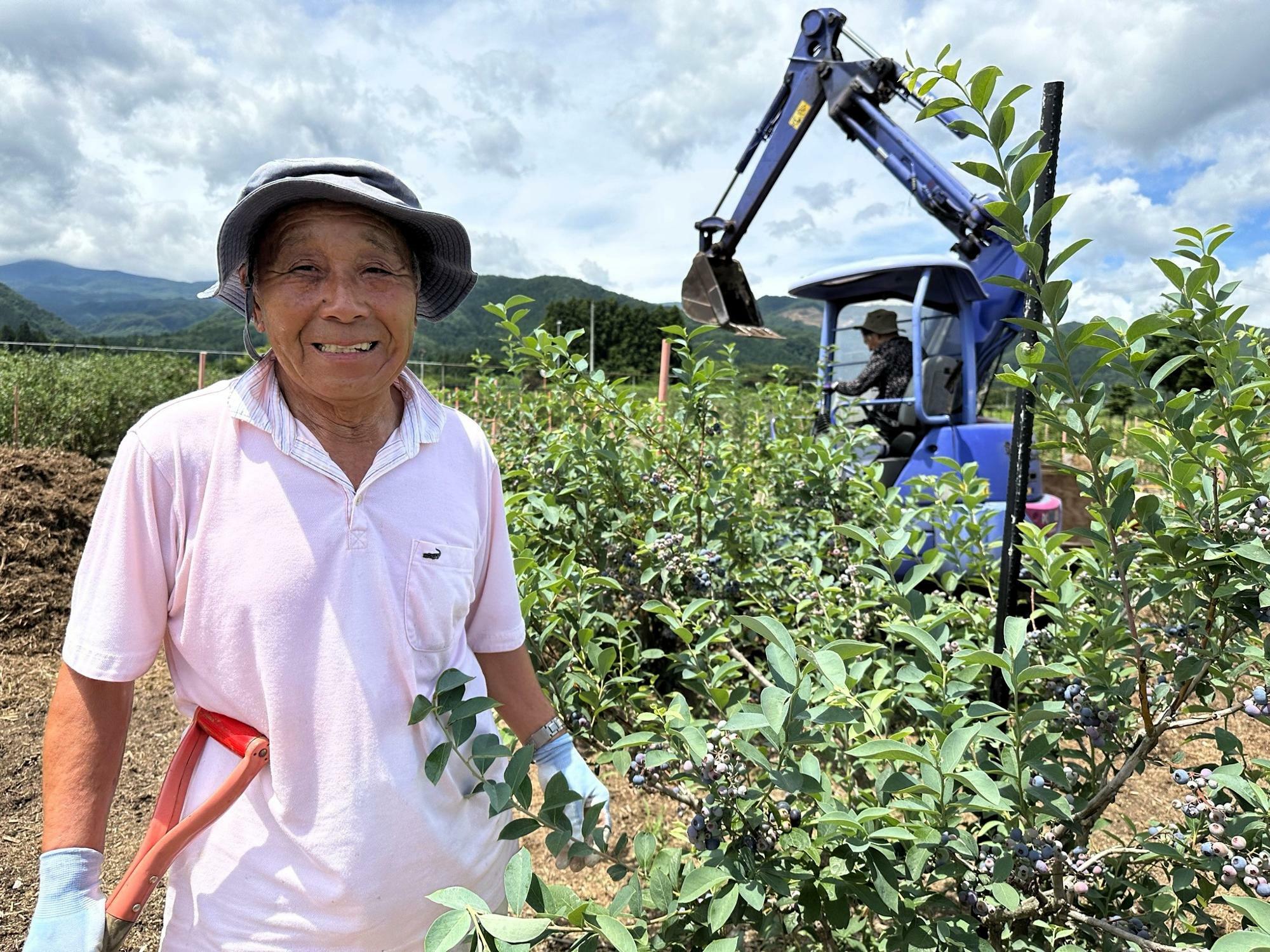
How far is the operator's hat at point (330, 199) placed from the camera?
3.96 ft

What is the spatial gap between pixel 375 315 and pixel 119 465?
1.43 feet

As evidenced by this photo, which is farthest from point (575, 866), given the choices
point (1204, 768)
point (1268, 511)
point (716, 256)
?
point (716, 256)

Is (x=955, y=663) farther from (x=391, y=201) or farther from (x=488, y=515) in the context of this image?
(x=391, y=201)

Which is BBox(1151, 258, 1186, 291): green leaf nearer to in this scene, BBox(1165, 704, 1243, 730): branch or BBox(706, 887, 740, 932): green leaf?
BBox(1165, 704, 1243, 730): branch

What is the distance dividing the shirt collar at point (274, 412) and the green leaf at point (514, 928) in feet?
2.50

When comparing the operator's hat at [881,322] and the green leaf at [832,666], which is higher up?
the operator's hat at [881,322]

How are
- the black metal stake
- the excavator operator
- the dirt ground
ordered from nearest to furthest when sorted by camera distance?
1. the black metal stake
2. the dirt ground
3. the excavator operator

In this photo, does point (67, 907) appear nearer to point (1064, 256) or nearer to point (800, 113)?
point (1064, 256)

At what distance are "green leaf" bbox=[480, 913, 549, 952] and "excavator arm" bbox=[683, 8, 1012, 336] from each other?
241 inches

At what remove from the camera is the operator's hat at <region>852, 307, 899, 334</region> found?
19.2 feet

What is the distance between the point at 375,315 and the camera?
50.9 inches

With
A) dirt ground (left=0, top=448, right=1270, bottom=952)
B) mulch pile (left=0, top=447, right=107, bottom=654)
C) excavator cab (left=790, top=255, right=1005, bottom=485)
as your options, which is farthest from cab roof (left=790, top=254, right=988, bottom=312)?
mulch pile (left=0, top=447, right=107, bottom=654)

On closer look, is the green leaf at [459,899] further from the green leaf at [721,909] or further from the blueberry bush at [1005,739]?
the green leaf at [721,909]

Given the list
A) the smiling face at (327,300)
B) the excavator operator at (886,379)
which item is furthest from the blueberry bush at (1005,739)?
the excavator operator at (886,379)
